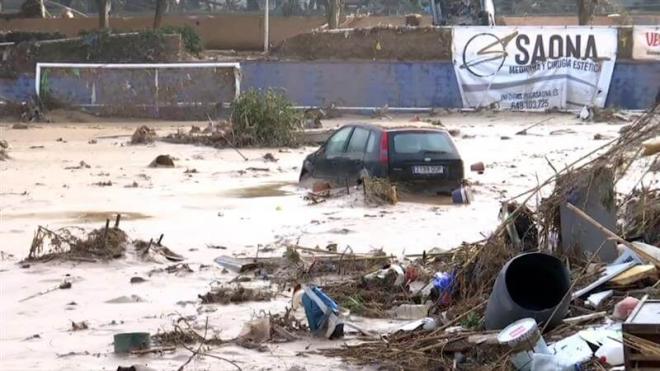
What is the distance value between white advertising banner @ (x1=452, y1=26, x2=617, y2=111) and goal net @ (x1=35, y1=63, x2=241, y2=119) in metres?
7.63

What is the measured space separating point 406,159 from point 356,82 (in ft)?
67.4

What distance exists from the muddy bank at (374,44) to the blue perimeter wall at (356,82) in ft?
9.60

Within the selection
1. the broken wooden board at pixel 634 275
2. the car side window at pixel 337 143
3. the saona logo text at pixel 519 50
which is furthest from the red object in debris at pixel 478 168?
the saona logo text at pixel 519 50

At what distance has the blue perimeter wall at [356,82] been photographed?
124 ft

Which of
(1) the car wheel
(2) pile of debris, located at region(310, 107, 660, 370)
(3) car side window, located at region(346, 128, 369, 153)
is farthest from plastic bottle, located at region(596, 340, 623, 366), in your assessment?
(3) car side window, located at region(346, 128, 369, 153)

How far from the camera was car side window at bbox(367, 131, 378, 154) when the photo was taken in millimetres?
18297

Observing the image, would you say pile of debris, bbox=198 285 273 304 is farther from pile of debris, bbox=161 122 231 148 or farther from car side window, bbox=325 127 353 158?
pile of debris, bbox=161 122 231 148

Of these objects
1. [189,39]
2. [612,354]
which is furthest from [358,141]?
[189,39]

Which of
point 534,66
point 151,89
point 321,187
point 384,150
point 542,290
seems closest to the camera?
point 542,290

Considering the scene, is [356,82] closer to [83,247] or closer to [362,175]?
[362,175]

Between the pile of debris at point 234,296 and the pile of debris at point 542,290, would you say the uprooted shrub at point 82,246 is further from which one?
the pile of debris at point 542,290

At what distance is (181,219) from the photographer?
1712 centimetres

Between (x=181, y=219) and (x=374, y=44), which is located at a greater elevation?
(x=374, y=44)

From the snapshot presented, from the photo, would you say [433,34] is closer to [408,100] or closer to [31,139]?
[408,100]
